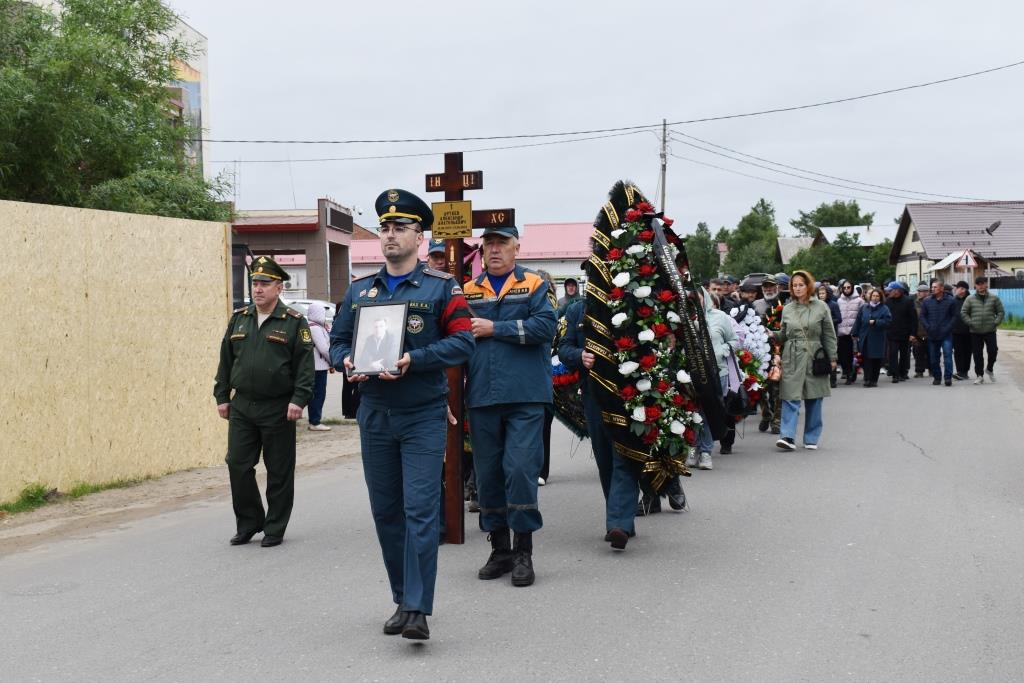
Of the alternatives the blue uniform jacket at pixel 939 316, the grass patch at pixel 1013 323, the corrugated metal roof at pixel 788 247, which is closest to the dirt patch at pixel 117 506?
the blue uniform jacket at pixel 939 316

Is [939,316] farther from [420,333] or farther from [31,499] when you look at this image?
[420,333]

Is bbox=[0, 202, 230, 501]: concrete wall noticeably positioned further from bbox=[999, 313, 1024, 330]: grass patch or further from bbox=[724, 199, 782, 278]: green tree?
bbox=[724, 199, 782, 278]: green tree

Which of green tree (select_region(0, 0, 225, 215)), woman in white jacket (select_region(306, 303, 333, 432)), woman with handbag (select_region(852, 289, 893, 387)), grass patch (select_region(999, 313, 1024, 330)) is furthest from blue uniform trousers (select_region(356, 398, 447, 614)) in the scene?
grass patch (select_region(999, 313, 1024, 330))

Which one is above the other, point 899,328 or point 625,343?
point 625,343

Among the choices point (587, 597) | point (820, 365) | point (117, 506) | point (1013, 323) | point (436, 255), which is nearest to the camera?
point (587, 597)

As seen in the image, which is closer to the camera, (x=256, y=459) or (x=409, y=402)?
(x=409, y=402)

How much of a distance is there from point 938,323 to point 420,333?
56.8ft

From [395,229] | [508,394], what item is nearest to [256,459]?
[508,394]

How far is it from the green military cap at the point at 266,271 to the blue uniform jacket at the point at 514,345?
1703mm

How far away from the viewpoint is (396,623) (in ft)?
17.2

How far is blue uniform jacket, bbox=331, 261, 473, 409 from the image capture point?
17.0 feet

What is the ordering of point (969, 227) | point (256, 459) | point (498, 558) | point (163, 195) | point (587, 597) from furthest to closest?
point (969, 227), point (163, 195), point (256, 459), point (498, 558), point (587, 597)

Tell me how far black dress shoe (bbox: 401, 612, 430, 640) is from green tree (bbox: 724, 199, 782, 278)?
6332 cm

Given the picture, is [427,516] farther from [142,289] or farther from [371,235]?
[371,235]
